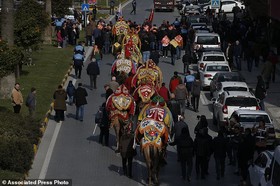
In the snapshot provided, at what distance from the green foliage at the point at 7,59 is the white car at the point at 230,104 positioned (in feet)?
23.9

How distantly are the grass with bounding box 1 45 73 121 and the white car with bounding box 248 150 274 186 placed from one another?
10.5 metres

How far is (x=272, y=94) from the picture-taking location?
4025 centimetres

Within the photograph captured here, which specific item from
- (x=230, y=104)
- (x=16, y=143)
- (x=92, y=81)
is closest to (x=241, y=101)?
(x=230, y=104)

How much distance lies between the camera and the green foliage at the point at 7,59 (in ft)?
102

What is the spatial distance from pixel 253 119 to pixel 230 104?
10.1 feet

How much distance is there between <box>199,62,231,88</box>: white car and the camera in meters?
40.6

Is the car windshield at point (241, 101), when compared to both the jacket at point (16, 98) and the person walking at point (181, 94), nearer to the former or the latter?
the person walking at point (181, 94)

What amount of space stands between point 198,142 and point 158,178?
1.42 meters

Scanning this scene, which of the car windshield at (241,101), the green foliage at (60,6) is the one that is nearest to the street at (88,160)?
the car windshield at (241,101)

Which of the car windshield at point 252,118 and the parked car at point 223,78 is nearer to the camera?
the car windshield at point 252,118

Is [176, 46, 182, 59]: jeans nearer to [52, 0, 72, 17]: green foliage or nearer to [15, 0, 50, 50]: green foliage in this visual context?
[15, 0, 50, 50]: green foliage

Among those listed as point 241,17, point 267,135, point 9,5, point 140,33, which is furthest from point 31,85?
point 241,17

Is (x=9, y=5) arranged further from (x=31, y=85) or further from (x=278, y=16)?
(x=278, y=16)

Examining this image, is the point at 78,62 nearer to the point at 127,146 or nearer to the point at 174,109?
the point at 174,109
